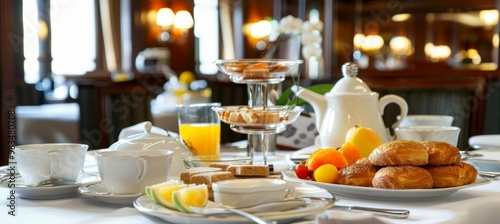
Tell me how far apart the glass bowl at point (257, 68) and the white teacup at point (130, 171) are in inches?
14.5

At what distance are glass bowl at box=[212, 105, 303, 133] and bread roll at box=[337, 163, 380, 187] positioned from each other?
0.68 ft

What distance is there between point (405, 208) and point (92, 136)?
1.87 meters

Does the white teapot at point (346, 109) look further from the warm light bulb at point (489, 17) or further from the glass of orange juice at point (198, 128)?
the warm light bulb at point (489, 17)

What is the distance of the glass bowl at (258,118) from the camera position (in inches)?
42.1

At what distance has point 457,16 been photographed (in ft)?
40.6

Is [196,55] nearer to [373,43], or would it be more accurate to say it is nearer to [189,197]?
[373,43]

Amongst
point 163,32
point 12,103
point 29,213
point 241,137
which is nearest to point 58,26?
point 163,32

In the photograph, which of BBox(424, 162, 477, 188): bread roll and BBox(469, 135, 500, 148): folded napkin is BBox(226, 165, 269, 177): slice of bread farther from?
BBox(469, 135, 500, 148): folded napkin

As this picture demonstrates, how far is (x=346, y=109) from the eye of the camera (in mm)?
1322

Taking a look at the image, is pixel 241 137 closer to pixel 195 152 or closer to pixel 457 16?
pixel 195 152

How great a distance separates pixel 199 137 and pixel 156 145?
358 mm

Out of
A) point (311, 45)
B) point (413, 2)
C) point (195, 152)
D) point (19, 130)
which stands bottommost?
point (19, 130)

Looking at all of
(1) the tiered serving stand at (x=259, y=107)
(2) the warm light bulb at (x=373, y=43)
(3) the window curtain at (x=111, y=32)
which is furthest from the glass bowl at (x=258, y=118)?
(2) the warm light bulb at (x=373, y=43)

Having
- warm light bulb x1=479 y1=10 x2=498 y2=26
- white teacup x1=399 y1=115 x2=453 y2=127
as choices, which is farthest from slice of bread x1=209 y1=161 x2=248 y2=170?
warm light bulb x1=479 y1=10 x2=498 y2=26
